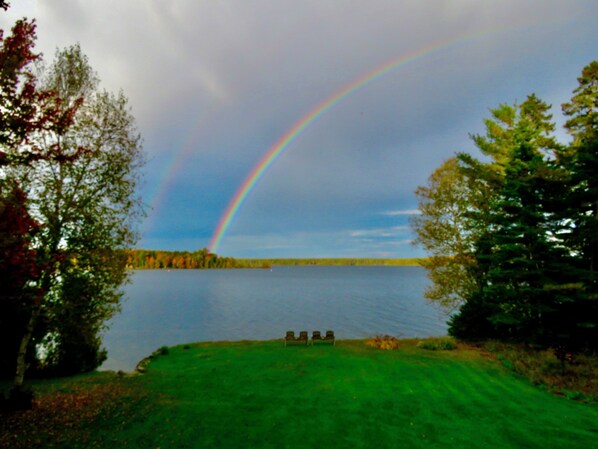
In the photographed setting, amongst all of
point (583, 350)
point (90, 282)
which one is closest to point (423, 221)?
point (583, 350)

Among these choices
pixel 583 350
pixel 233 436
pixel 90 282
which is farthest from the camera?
pixel 583 350

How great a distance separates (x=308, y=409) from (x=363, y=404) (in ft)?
6.63

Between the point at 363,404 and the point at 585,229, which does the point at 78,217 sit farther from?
the point at 585,229

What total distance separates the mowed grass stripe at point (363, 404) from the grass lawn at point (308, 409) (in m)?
0.04

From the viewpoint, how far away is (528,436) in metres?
9.43

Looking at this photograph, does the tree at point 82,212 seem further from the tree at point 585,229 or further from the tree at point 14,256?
the tree at point 585,229

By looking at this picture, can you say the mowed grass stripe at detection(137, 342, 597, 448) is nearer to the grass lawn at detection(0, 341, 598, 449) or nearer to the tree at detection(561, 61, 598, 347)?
the grass lawn at detection(0, 341, 598, 449)

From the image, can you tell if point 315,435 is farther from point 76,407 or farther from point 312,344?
point 312,344

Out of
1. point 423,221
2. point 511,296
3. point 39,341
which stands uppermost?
point 423,221

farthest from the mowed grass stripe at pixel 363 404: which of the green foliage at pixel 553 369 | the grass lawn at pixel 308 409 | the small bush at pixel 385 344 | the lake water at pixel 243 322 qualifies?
Answer: the lake water at pixel 243 322

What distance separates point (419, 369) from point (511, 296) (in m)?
7.85

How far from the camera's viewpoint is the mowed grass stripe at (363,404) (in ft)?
30.3

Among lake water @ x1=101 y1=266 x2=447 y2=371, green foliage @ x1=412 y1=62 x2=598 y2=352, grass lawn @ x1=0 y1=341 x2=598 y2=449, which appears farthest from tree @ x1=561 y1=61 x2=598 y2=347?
lake water @ x1=101 y1=266 x2=447 y2=371

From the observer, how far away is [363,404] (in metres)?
11.5
